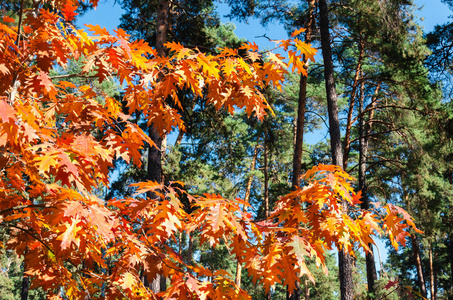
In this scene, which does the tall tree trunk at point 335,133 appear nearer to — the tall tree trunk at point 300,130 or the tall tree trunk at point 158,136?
the tall tree trunk at point 300,130

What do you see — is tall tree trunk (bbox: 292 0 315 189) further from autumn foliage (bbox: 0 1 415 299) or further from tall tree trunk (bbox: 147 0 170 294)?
autumn foliage (bbox: 0 1 415 299)

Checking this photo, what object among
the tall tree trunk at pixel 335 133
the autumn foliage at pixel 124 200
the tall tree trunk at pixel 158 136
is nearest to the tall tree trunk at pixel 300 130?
the tall tree trunk at pixel 335 133

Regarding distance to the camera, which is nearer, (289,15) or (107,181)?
(107,181)

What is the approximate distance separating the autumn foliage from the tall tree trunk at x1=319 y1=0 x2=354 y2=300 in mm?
3840

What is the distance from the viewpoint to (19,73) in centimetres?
235

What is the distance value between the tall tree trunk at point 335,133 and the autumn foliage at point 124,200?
151 inches

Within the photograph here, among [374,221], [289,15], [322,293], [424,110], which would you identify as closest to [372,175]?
[424,110]

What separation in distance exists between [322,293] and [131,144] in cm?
2327

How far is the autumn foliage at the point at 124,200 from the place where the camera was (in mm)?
2090

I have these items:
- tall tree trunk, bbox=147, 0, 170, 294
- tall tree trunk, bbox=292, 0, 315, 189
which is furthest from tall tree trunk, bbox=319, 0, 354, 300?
tall tree trunk, bbox=147, 0, 170, 294

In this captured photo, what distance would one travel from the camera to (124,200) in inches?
102

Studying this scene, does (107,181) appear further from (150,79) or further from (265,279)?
(265,279)

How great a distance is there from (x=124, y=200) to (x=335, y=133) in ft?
18.1

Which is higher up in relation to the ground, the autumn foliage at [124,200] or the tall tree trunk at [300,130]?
the tall tree trunk at [300,130]
